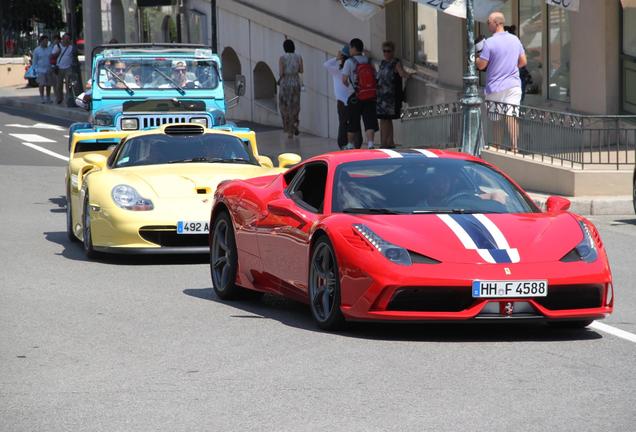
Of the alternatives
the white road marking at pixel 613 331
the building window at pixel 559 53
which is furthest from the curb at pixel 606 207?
the white road marking at pixel 613 331

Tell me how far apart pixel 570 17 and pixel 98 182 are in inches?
442

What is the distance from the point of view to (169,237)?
45.1 ft

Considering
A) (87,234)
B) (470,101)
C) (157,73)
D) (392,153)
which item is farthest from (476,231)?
(157,73)

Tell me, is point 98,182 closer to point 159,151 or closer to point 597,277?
point 159,151

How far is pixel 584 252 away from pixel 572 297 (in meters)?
0.32

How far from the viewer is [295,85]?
29.8 meters

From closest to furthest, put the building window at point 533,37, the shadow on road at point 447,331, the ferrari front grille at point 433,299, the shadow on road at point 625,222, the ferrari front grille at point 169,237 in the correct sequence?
the ferrari front grille at point 433,299
the shadow on road at point 447,331
the ferrari front grille at point 169,237
the shadow on road at point 625,222
the building window at point 533,37

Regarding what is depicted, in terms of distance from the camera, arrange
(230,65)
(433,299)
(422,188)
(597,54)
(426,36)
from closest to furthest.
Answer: (433,299) < (422,188) < (597,54) < (426,36) < (230,65)

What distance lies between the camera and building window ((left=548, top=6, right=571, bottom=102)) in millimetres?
24016

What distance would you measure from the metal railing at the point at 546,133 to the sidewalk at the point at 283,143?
582mm

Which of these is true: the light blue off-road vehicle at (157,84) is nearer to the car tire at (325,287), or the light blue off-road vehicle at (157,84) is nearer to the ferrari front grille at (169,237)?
the ferrari front grille at (169,237)

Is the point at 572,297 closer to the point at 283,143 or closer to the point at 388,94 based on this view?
the point at 388,94

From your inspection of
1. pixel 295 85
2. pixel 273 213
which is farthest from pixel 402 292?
pixel 295 85

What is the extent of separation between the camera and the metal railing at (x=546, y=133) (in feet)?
59.3
